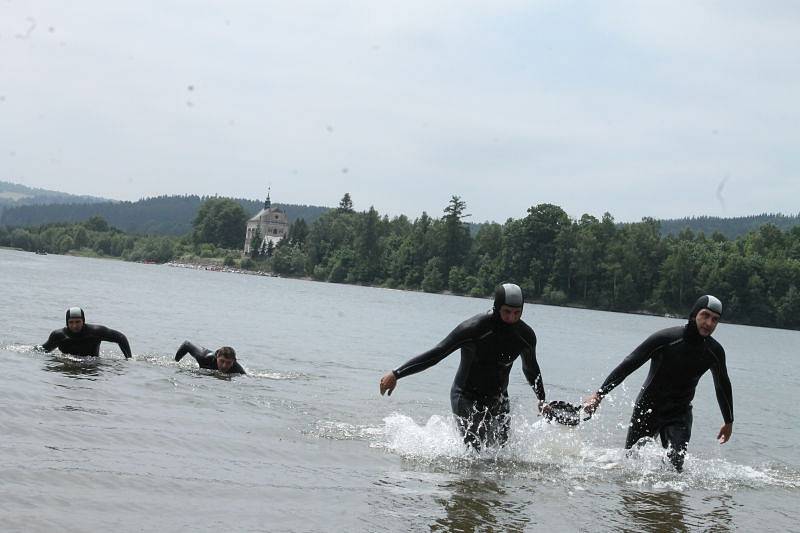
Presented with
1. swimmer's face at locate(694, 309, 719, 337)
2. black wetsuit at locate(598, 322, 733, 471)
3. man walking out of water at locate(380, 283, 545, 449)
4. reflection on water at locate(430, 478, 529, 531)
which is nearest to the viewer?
reflection on water at locate(430, 478, 529, 531)

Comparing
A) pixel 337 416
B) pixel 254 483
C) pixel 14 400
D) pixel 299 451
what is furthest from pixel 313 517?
pixel 337 416

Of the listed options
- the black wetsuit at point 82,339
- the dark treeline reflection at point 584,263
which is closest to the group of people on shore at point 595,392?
the black wetsuit at point 82,339

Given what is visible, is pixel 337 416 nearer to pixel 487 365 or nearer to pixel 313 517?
pixel 487 365

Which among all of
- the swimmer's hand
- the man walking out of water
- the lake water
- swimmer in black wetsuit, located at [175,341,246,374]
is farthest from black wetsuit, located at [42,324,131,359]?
the swimmer's hand

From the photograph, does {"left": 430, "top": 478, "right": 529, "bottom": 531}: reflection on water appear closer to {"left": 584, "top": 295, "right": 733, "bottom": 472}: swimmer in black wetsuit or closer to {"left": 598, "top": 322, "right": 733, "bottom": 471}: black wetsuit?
{"left": 584, "top": 295, "right": 733, "bottom": 472}: swimmer in black wetsuit

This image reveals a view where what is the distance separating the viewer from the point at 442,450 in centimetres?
1074

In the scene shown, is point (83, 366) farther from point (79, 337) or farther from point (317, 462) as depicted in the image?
point (317, 462)

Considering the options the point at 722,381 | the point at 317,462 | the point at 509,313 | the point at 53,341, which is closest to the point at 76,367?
the point at 53,341

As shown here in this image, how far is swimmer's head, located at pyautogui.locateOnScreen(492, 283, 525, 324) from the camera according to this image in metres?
9.30

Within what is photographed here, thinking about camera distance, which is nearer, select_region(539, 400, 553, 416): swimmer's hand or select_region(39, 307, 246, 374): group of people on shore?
select_region(539, 400, 553, 416): swimmer's hand

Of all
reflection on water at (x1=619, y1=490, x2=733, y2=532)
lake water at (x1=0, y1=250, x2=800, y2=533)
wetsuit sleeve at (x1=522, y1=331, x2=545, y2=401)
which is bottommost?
lake water at (x1=0, y1=250, x2=800, y2=533)

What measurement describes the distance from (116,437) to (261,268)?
575 feet

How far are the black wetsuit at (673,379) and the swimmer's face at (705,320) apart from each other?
0.42ft

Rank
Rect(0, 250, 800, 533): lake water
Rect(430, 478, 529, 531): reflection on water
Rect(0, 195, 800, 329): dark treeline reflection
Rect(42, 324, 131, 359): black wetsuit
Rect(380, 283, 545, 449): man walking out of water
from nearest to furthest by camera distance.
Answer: Rect(0, 250, 800, 533): lake water
Rect(430, 478, 529, 531): reflection on water
Rect(380, 283, 545, 449): man walking out of water
Rect(42, 324, 131, 359): black wetsuit
Rect(0, 195, 800, 329): dark treeline reflection
